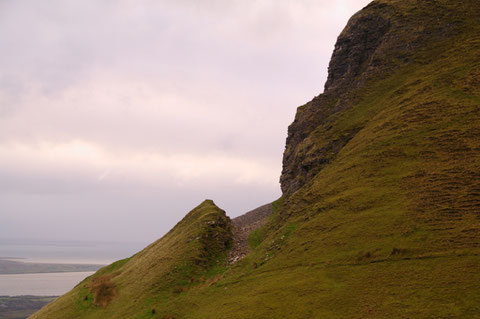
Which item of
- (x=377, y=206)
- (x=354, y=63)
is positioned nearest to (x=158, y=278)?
(x=377, y=206)

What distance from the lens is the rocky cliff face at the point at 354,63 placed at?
68.0 metres

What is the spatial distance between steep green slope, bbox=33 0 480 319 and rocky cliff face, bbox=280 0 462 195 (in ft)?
0.99

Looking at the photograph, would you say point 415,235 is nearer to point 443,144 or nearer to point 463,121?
point 443,144

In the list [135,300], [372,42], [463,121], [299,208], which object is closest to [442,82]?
[463,121]

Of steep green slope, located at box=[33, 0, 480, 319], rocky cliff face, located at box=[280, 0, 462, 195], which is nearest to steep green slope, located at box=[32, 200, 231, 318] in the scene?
steep green slope, located at box=[33, 0, 480, 319]

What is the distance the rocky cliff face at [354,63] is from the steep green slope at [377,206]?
0.30 metres

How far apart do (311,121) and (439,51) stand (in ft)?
88.3

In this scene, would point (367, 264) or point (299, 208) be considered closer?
point (367, 264)

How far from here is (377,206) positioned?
44375mm

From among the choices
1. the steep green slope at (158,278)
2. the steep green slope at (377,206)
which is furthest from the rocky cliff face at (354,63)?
the steep green slope at (158,278)

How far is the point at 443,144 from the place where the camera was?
48594 millimetres

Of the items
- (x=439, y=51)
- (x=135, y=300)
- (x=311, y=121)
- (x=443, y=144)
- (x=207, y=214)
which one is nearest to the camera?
(x=443, y=144)

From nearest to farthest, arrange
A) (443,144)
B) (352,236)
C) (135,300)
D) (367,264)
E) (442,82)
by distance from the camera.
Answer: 1. (367,264)
2. (352,236)
3. (443,144)
4. (135,300)
5. (442,82)

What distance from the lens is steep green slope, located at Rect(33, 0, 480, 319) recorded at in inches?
1321
